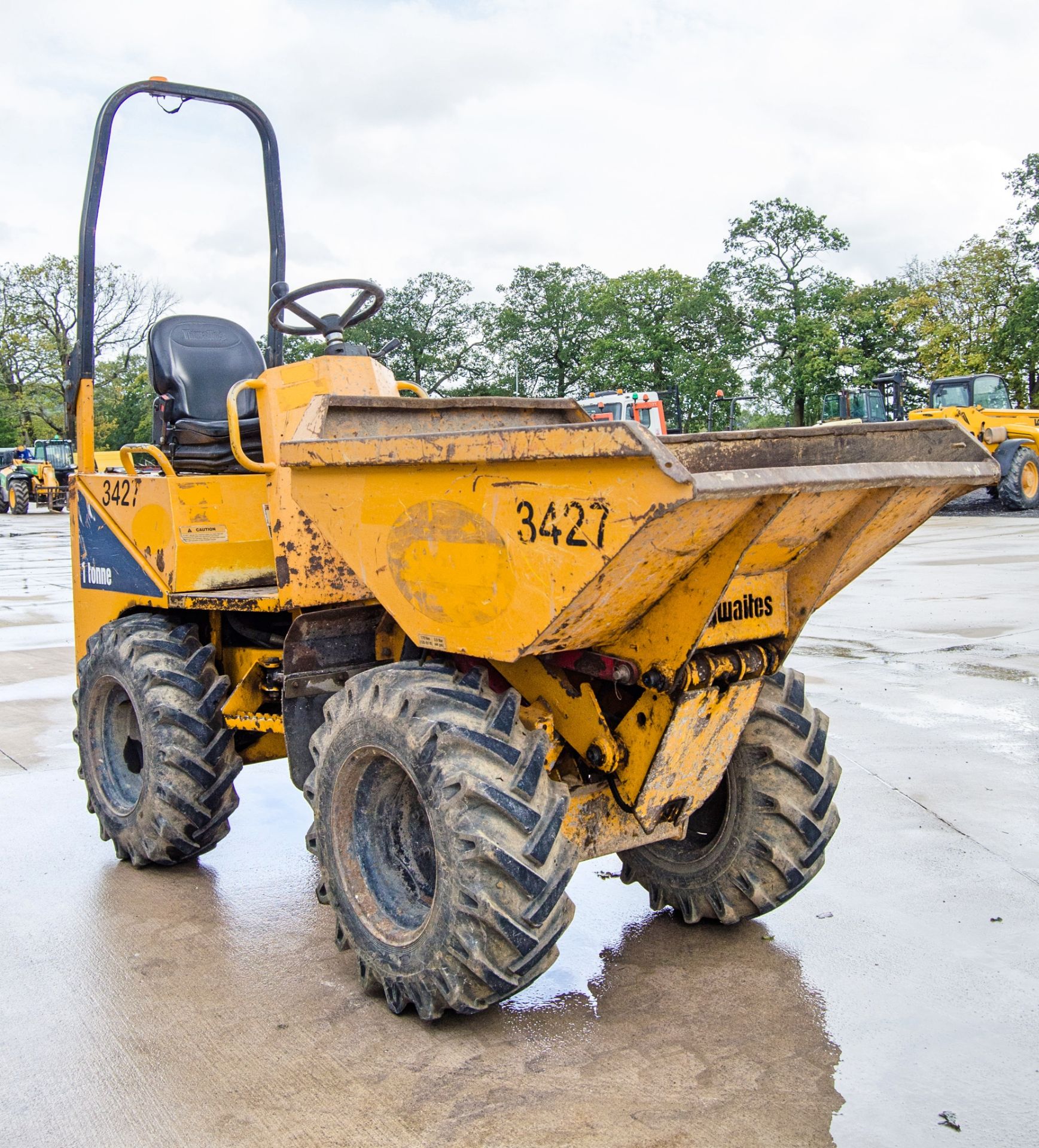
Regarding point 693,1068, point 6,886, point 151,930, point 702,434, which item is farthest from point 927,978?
point 6,886

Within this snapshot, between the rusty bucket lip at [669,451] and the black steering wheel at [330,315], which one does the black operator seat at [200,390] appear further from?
the rusty bucket lip at [669,451]

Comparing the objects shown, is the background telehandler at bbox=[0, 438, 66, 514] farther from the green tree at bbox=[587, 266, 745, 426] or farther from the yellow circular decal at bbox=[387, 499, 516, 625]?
the yellow circular decal at bbox=[387, 499, 516, 625]

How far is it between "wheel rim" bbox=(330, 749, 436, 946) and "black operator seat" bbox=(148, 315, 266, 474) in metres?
1.78

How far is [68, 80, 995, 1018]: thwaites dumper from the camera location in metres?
2.76

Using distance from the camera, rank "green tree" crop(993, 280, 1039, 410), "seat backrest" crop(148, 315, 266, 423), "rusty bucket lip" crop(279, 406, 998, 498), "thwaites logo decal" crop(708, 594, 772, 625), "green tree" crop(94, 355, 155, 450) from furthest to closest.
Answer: "green tree" crop(94, 355, 155, 450) < "green tree" crop(993, 280, 1039, 410) < "seat backrest" crop(148, 315, 266, 423) < "thwaites logo decal" crop(708, 594, 772, 625) < "rusty bucket lip" crop(279, 406, 998, 498)

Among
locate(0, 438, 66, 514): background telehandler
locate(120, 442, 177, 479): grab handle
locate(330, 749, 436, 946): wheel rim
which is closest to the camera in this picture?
locate(330, 749, 436, 946): wheel rim

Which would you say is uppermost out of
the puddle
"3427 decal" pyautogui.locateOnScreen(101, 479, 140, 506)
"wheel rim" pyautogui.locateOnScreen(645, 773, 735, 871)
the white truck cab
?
the white truck cab

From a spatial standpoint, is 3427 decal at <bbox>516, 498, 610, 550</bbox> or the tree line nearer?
3427 decal at <bbox>516, 498, 610, 550</bbox>

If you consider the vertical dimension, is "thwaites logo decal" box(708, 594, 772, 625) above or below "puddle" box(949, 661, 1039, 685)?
above

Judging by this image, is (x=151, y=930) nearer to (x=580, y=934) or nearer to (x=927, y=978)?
(x=580, y=934)

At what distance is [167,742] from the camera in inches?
166

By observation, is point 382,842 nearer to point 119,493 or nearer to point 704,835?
point 704,835

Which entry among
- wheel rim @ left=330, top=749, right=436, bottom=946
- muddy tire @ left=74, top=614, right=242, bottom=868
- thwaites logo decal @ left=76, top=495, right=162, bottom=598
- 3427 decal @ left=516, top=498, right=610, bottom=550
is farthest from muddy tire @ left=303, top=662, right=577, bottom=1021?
thwaites logo decal @ left=76, top=495, right=162, bottom=598

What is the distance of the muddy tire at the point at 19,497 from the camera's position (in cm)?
3350
